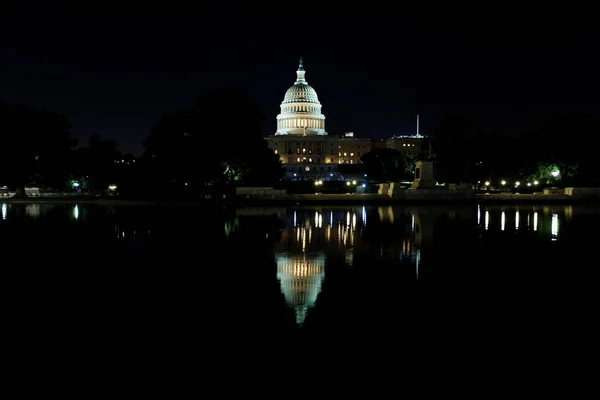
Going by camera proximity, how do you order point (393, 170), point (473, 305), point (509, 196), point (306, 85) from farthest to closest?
→ point (306, 85) < point (393, 170) < point (509, 196) < point (473, 305)

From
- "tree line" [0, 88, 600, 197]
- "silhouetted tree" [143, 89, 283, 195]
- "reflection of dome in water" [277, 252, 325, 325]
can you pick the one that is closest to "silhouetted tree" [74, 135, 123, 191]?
"tree line" [0, 88, 600, 197]

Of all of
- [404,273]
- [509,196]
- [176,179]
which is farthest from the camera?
[176,179]

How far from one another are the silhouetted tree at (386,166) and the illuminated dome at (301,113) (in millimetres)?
44058

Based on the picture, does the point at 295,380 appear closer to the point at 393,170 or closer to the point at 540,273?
the point at 540,273

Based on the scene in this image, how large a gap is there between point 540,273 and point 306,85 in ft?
470

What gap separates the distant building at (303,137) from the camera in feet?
489

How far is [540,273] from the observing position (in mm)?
14156

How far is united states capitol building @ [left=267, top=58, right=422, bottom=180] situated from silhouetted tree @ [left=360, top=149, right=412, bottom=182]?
36102mm

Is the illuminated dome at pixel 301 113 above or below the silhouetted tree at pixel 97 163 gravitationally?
above

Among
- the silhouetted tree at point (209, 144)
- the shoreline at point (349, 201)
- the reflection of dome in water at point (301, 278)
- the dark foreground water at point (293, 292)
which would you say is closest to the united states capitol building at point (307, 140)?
the silhouetted tree at point (209, 144)

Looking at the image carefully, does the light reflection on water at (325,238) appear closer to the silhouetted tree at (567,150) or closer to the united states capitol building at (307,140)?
the silhouetted tree at (567,150)

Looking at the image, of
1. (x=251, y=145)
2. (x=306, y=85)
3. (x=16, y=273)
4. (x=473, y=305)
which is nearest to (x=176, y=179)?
(x=251, y=145)

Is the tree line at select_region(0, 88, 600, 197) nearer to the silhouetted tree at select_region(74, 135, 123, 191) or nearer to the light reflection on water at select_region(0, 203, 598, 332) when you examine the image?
the silhouetted tree at select_region(74, 135, 123, 191)

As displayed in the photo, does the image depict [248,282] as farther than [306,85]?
No
